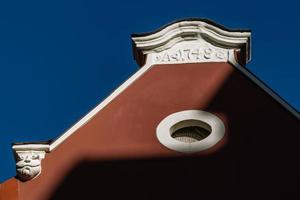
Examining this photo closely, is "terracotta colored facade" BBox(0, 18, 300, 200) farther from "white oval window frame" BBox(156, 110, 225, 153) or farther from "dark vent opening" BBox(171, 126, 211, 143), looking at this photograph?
"dark vent opening" BBox(171, 126, 211, 143)

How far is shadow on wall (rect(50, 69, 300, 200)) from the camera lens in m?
13.9

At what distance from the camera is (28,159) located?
49.0ft

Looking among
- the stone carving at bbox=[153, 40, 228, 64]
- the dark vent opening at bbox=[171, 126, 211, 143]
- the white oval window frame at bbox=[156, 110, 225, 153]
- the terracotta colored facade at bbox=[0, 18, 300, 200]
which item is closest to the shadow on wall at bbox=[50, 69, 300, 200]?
the terracotta colored facade at bbox=[0, 18, 300, 200]

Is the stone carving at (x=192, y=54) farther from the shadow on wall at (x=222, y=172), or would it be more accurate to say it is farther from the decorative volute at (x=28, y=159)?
the decorative volute at (x=28, y=159)

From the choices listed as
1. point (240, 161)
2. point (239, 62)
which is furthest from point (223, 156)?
point (239, 62)

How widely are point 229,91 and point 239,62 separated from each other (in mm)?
1101

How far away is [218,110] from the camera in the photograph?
50.6 feet

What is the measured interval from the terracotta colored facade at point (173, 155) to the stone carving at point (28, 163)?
0.33 ft

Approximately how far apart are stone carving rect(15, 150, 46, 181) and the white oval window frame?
1918 millimetres

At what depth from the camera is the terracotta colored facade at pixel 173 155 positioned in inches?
553

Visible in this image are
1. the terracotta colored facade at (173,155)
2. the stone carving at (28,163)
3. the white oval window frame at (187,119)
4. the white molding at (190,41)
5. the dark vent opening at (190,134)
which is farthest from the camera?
the white molding at (190,41)

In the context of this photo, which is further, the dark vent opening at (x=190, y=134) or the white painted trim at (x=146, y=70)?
the dark vent opening at (x=190, y=134)

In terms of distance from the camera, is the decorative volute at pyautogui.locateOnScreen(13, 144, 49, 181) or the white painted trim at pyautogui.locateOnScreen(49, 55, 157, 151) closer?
the decorative volute at pyautogui.locateOnScreen(13, 144, 49, 181)

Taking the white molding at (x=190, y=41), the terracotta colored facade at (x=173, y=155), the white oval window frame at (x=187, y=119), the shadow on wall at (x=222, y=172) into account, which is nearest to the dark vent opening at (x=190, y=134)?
the white oval window frame at (x=187, y=119)
